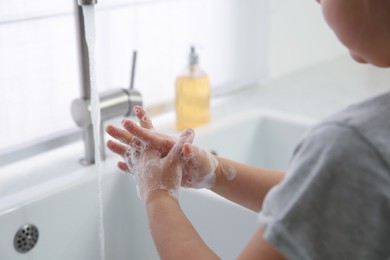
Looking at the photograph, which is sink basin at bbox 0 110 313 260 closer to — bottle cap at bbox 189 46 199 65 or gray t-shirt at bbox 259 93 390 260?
bottle cap at bbox 189 46 199 65

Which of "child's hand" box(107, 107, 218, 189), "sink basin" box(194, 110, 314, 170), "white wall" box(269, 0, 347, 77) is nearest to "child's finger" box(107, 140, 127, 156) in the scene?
"child's hand" box(107, 107, 218, 189)

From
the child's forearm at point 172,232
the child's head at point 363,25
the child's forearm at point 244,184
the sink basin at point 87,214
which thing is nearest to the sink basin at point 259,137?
the sink basin at point 87,214

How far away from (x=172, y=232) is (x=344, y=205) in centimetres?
25

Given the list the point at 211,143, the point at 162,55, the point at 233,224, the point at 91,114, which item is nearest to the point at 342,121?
the point at 233,224

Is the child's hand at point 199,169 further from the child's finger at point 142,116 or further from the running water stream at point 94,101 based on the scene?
the running water stream at point 94,101

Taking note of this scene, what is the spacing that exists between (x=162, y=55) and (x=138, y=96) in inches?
11.9

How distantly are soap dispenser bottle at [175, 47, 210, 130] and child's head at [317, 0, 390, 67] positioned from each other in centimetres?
72

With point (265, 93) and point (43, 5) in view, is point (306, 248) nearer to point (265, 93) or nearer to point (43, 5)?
point (43, 5)

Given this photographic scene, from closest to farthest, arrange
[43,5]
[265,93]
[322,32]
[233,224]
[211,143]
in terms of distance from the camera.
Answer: [233,224] < [43,5] < [211,143] < [265,93] < [322,32]

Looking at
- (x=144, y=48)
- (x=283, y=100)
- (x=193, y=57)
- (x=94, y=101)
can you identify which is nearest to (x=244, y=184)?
(x=94, y=101)

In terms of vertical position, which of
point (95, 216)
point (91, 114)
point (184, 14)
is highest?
point (184, 14)

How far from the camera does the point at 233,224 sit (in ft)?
3.51

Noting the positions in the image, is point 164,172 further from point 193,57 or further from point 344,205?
point 193,57

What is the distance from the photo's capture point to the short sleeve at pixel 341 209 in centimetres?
60
